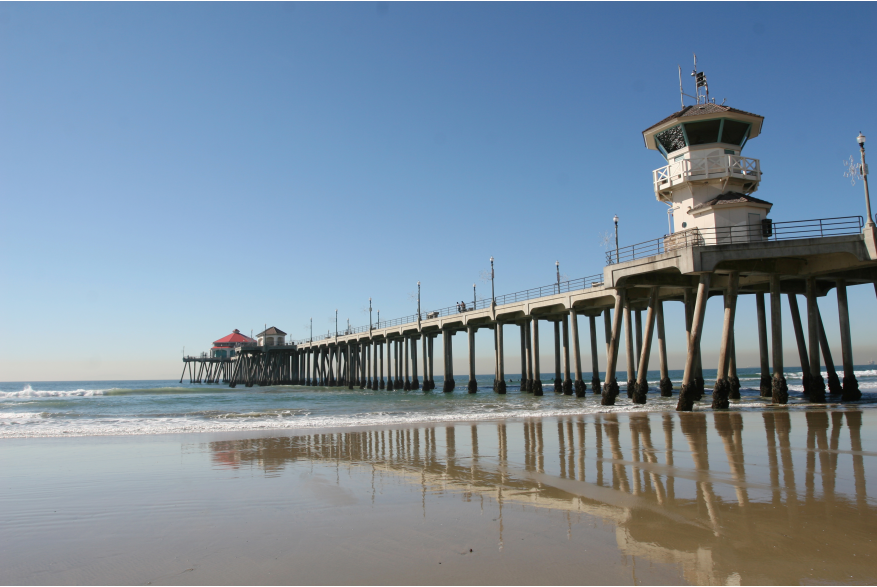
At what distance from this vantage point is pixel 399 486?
778 centimetres

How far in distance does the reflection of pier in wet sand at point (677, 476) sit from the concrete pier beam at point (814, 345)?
27.9 feet

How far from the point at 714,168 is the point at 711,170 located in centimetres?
15

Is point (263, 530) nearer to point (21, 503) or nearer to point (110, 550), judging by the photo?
point (110, 550)

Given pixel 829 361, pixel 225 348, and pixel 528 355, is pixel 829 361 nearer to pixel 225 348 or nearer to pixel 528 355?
pixel 528 355

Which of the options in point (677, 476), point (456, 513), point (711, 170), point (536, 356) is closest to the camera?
point (456, 513)

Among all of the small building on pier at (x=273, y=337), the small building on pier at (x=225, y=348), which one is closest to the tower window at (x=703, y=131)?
the small building on pier at (x=273, y=337)

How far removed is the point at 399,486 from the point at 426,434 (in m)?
6.80

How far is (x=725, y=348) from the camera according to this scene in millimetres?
20844

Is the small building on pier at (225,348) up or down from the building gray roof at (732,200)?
down

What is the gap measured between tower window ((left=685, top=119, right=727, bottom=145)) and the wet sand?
666 inches

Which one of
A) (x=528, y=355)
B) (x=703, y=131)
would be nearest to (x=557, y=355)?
(x=528, y=355)

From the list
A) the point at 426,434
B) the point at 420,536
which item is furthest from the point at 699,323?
the point at 420,536

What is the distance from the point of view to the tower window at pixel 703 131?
974 inches

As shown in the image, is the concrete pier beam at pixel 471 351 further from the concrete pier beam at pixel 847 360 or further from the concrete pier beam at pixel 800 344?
the concrete pier beam at pixel 847 360
